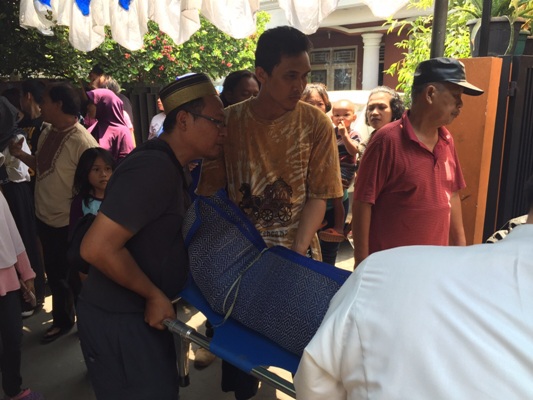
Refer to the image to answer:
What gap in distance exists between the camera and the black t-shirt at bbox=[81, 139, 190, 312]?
145 cm

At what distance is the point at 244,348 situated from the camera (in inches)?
55.5

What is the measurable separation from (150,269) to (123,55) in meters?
7.31

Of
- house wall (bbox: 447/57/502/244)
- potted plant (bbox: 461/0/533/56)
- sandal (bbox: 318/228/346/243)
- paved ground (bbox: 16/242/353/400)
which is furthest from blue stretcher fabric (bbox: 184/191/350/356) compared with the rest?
potted plant (bbox: 461/0/533/56)

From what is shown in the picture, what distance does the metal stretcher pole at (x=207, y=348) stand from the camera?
4.03 ft

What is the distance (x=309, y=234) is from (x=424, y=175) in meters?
0.72

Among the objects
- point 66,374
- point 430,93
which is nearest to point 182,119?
point 430,93

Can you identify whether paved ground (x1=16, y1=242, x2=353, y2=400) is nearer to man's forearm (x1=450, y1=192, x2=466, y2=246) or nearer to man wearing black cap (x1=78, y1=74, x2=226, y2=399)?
man wearing black cap (x1=78, y1=74, x2=226, y2=399)

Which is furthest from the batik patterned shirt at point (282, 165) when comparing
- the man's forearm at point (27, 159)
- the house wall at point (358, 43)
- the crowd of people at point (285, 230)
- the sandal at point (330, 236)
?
the house wall at point (358, 43)

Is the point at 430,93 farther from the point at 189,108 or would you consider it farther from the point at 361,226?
the point at 189,108

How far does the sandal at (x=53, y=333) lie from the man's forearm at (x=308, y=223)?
239 cm

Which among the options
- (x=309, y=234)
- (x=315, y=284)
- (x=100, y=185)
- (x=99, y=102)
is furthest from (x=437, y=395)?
(x=99, y=102)

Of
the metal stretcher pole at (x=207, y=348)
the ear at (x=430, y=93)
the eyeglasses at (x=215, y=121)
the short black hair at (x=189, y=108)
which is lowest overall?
the metal stretcher pole at (x=207, y=348)

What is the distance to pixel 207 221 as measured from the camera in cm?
163

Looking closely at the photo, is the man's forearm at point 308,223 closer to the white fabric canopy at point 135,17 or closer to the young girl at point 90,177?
the young girl at point 90,177
